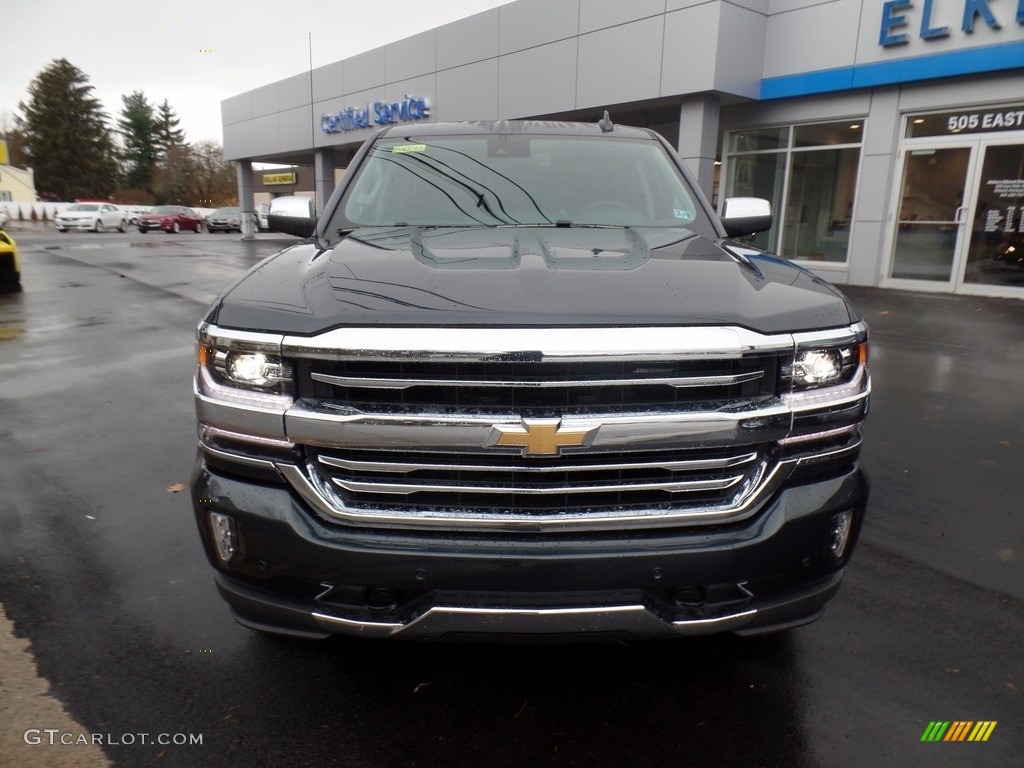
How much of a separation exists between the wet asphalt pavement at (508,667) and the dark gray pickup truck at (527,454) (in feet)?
1.40

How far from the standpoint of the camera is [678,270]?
2.36 metres

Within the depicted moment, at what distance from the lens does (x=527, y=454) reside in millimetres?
1964

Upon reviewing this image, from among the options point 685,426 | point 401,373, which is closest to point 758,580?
point 685,426

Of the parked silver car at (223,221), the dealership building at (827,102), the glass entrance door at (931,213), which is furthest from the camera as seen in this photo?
the parked silver car at (223,221)

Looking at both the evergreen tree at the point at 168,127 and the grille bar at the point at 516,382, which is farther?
the evergreen tree at the point at 168,127

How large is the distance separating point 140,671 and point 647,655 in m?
1.76

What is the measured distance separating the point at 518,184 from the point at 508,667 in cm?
208

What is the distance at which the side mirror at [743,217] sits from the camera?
11.8 feet

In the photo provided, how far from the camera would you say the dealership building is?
42.2 feet

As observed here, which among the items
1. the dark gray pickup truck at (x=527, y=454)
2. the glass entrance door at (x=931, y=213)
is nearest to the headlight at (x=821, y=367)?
the dark gray pickup truck at (x=527, y=454)

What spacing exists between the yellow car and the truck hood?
13.0 metres

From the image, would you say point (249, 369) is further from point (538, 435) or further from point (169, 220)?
point (169, 220)

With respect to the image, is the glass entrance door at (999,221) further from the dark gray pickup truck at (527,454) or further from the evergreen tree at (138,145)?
the evergreen tree at (138,145)

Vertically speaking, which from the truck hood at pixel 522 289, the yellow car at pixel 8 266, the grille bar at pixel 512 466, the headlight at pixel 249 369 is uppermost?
the truck hood at pixel 522 289
